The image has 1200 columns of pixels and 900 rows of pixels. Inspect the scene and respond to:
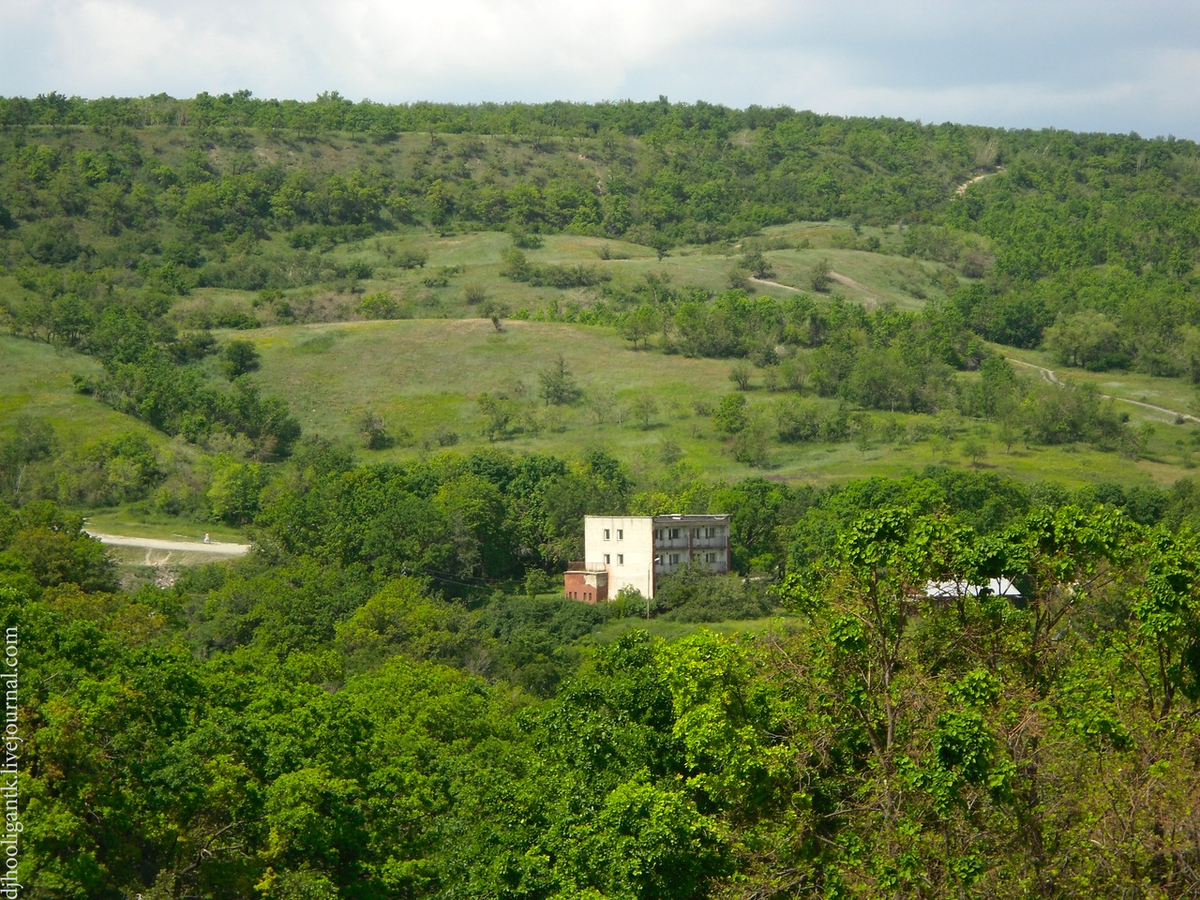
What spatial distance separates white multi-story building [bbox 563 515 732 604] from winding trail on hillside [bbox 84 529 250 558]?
20094 millimetres

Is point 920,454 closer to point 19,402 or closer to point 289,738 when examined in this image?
point 19,402

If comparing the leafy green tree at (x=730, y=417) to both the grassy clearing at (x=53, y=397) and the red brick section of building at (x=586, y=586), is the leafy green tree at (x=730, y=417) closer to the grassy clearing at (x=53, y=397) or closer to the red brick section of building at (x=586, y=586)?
the red brick section of building at (x=586, y=586)

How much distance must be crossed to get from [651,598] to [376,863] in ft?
166

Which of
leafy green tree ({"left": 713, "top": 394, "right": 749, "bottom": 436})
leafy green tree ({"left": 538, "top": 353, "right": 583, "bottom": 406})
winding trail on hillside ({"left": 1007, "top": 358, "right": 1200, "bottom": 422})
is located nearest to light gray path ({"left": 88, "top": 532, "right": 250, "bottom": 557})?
leafy green tree ({"left": 538, "top": 353, "right": 583, "bottom": 406})

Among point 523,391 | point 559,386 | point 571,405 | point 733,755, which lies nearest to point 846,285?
point 559,386

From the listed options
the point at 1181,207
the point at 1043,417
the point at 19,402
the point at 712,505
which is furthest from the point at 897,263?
the point at 19,402

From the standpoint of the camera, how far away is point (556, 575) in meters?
88.7

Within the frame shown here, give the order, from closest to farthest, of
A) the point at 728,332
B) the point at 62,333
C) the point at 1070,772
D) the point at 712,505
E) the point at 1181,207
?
the point at 1070,772 → the point at 712,505 → the point at 62,333 → the point at 728,332 → the point at 1181,207

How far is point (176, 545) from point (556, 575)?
22.8 meters

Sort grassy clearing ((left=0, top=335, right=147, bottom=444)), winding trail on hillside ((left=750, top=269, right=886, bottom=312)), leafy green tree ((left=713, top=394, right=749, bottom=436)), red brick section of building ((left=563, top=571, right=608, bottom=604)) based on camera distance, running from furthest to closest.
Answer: winding trail on hillside ((left=750, top=269, right=886, bottom=312)) < leafy green tree ((left=713, top=394, right=749, bottom=436)) < grassy clearing ((left=0, top=335, right=147, bottom=444)) < red brick section of building ((left=563, top=571, right=608, bottom=604))

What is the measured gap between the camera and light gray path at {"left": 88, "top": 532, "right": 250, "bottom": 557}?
8600 cm

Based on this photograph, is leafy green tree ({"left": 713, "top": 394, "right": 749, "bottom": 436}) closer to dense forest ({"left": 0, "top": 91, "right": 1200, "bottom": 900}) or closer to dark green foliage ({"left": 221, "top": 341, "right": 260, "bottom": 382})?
dense forest ({"left": 0, "top": 91, "right": 1200, "bottom": 900})

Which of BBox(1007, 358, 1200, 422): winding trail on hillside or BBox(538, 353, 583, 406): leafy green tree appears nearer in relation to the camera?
BBox(1007, 358, 1200, 422): winding trail on hillside

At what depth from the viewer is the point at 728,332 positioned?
425 feet
